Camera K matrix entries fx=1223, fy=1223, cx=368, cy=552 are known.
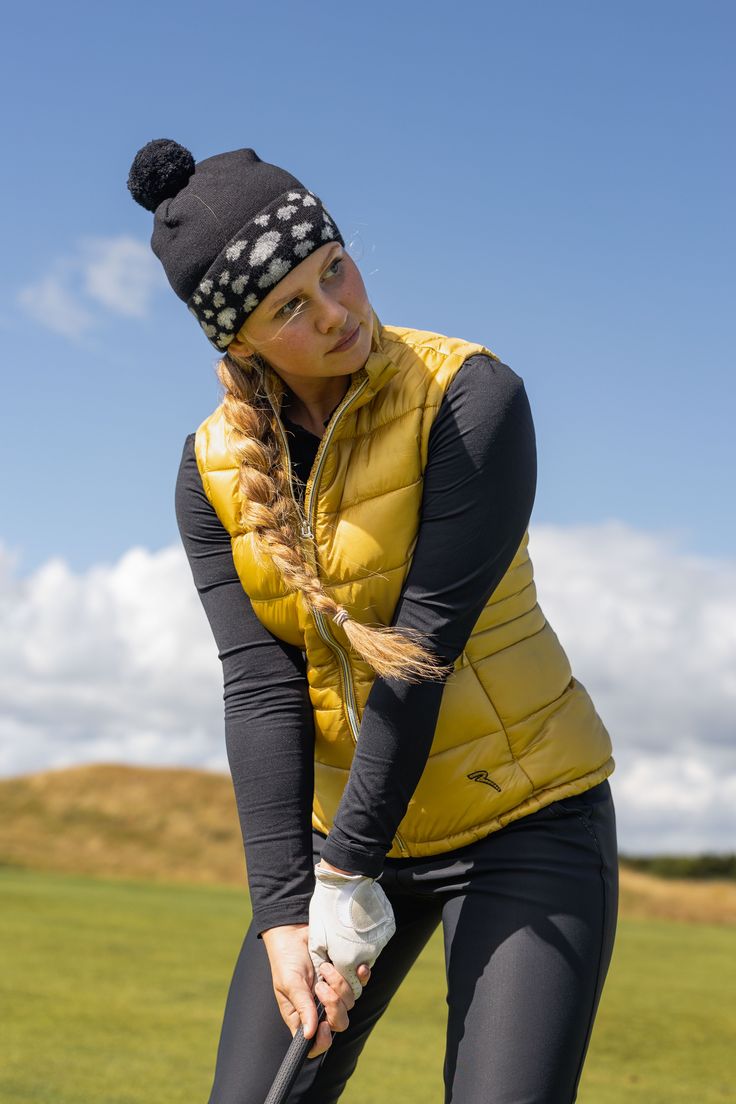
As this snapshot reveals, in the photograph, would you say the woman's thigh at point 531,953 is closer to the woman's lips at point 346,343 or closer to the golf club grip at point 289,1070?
the golf club grip at point 289,1070

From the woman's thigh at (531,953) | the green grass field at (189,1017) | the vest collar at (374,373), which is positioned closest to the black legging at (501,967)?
the woman's thigh at (531,953)

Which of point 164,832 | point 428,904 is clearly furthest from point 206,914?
point 428,904

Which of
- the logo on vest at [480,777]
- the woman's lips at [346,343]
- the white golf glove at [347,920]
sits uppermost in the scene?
the woman's lips at [346,343]

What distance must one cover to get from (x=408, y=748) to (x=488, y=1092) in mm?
504

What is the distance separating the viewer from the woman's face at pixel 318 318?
1.90 meters

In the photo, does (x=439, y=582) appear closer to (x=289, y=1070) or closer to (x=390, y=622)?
(x=390, y=622)

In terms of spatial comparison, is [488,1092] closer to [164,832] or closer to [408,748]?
[408,748]

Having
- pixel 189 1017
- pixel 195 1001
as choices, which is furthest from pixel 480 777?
pixel 195 1001

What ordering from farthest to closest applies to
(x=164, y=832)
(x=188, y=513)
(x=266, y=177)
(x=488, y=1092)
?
(x=164, y=832)
(x=188, y=513)
(x=266, y=177)
(x=488, y=1092)

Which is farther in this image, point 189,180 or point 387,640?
point 189,180

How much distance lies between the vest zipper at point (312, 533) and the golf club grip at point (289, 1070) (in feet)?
1.10

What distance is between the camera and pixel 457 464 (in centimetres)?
189

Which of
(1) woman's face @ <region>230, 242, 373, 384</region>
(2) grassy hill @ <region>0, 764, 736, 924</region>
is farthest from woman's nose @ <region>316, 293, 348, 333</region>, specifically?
(2) grassy hill @ <region>0, 764, 736, 924</region>

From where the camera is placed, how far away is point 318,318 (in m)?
1.89
